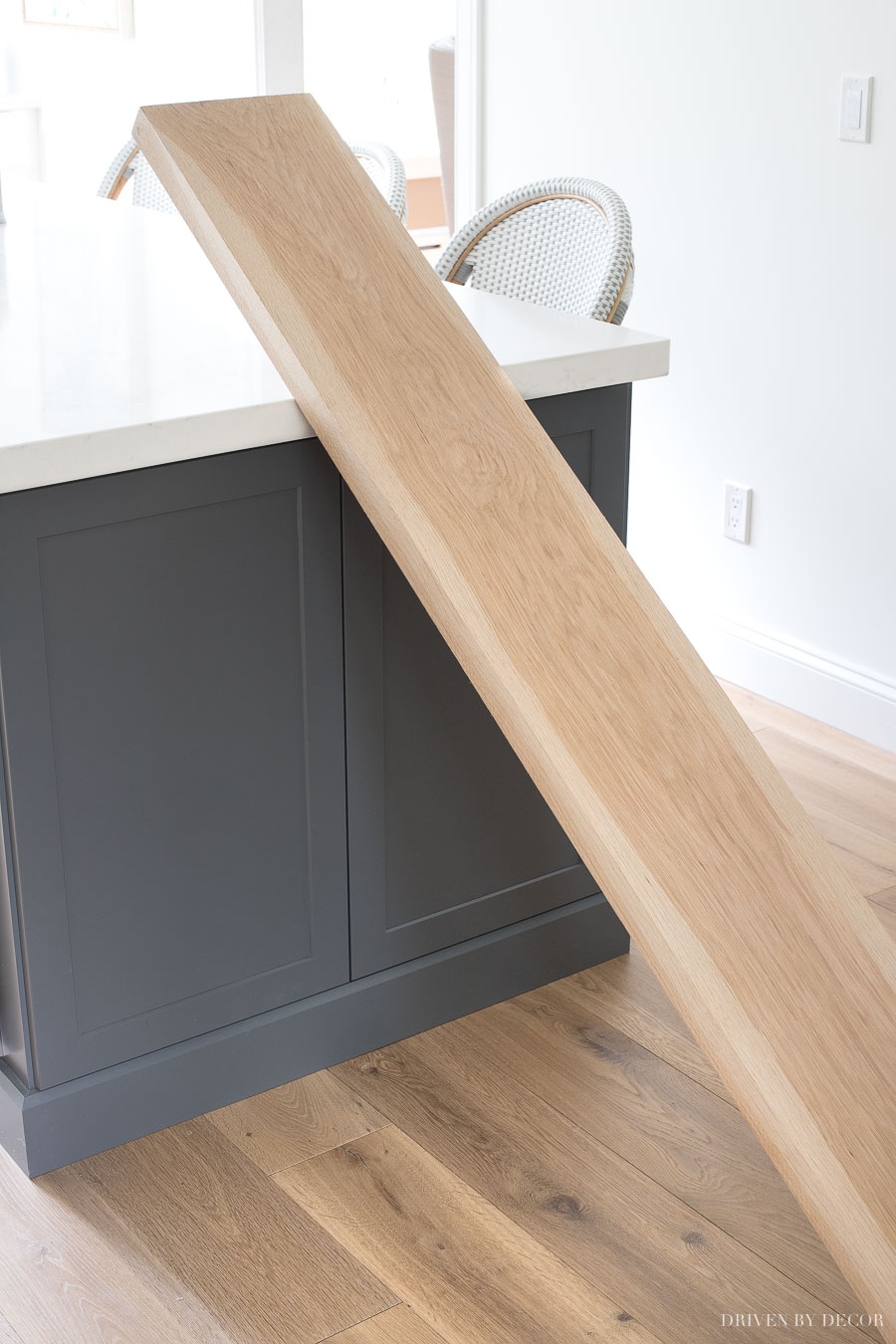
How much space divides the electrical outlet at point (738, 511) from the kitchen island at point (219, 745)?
1207 mm

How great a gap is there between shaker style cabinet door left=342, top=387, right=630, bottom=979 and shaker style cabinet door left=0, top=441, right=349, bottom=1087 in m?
0.04

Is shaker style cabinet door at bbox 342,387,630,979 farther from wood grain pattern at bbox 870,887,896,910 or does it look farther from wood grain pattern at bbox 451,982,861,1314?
wood grain pattern at bbox 870,887,896,910

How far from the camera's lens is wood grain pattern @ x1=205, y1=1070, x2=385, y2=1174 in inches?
73.5

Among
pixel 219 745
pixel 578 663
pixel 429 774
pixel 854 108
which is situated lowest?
pixel 429 774

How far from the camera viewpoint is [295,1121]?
6.31 feet

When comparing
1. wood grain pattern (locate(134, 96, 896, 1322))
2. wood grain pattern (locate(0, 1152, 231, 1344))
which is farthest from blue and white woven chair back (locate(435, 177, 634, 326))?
wood grain pattern (locate(0, 1152, 231, 1344))

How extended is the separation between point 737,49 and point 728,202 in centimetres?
30

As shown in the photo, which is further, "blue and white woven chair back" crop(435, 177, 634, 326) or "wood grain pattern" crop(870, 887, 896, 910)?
"wood grain pattern" crop(870, 887, 896, 910)

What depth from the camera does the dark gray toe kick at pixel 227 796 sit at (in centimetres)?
167

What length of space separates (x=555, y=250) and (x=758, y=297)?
89 cm

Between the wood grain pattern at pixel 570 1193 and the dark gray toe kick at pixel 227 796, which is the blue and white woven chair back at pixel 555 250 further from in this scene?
the wood grain pattern at pixel 570 1193

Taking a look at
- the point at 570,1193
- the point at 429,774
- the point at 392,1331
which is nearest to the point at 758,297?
the point at 429,774

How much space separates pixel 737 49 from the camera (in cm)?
298

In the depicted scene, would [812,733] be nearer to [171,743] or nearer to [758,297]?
[758,297]
